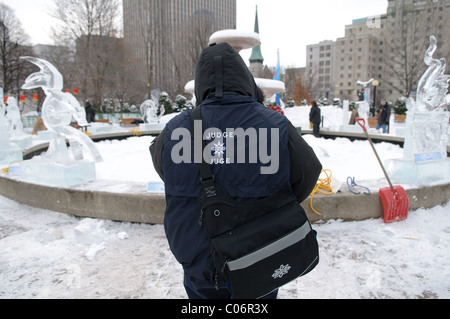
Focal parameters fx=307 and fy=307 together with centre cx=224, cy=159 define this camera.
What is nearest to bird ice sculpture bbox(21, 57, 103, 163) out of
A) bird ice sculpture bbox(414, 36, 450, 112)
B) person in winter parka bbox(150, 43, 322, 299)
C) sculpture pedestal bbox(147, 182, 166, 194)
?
sculpture pedestal bbox(147, 182, 166, 194)

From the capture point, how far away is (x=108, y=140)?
43.8 ft

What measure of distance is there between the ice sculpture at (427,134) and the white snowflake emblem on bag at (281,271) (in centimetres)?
449

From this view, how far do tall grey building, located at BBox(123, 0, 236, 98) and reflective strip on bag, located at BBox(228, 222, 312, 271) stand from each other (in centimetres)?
3148

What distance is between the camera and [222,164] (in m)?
1.55

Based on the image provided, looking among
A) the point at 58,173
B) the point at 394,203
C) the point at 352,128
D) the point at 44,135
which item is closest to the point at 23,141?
the point at 44,135

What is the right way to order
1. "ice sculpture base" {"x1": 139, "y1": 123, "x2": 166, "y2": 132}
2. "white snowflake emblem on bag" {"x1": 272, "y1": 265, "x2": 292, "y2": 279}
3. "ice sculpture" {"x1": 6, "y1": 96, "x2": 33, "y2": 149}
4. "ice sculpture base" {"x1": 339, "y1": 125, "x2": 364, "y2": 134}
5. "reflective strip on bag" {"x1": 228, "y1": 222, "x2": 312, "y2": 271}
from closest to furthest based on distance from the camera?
1. "reflective strip on bag" {"x1": 228, "y1": 222, "x2": 312, "y2": 271}
2. "white snowflake emblem on bag" {"x1": 272, "y1": 265, "x2": 292, "y2": 279}
3. "ice sculpture" {"x1": 6, "y1": 96, "x2": 33, "y2": 149}
4. "ice sculpture base" {"x1": 339, "y1": 125, "x2": 364, "y2": 134}
5. "ice sculpture base" {"x1": 139, "y1": 123, "x2": 166, "y2": 132}

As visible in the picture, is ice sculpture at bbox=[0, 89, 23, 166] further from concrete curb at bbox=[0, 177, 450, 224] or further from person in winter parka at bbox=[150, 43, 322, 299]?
person in winter parka at bbox=[150, 43, 322, 299]

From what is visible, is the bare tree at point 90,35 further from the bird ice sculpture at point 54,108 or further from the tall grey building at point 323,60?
the tall grey building at point 323,60

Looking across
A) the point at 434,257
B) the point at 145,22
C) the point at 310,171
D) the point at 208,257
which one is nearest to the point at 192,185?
the point at 208,257

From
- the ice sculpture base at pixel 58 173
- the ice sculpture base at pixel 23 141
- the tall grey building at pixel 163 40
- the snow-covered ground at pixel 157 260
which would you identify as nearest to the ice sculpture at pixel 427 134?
the snow-covered ground at pixel 157 260

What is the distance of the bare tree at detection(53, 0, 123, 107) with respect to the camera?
30391 millimetres

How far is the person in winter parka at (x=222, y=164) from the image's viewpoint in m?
1.55
